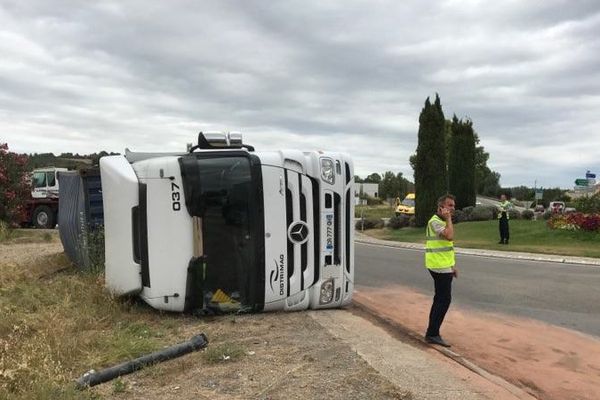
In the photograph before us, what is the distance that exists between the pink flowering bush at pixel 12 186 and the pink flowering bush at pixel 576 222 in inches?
809

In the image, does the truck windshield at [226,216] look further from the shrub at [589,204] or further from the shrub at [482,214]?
the shrub at [482,214]

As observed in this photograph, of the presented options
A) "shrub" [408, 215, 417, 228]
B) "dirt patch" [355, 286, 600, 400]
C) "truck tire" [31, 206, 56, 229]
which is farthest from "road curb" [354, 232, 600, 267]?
"truck tire" [31, 206, 56, 229]

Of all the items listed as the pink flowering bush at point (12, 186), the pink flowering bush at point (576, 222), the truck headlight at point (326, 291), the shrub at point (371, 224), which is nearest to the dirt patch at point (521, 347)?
the truck headlight at point (326, 291)

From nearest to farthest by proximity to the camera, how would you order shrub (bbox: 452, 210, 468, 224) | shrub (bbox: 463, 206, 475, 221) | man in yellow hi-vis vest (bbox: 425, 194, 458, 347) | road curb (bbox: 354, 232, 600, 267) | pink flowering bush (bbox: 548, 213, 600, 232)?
man in yellow hi-vis vest (bbox: 425, 194, 458, 347)
road curb (bbox: 354, 232, 600, 267)
pink flowering bush (bbox: 548, 213, 600, 232)
shrub (bbox: 452, 210, 468, 224)
shrub (bbox: 463, 206, 475, 221)

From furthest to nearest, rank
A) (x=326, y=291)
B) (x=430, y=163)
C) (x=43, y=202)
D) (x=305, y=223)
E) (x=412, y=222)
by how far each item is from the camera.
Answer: (x=412, y=222), (x=430, y=163), (x=43, y=202), (x=326, y=291), (x=305, y=223)

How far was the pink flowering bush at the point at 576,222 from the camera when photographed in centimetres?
2292

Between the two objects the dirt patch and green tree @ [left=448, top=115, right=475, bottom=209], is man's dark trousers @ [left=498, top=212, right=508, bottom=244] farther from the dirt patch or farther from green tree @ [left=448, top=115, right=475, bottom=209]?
green tree @ [left=448, top=115, right=475, bottom=209]

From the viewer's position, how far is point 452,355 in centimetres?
664

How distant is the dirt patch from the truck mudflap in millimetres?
3628

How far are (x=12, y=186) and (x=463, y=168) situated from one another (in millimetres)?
24280

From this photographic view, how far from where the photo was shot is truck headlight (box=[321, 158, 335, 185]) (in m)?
7.89

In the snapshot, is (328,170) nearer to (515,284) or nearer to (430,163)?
(515,284)

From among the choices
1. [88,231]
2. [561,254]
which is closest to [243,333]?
[88,231]

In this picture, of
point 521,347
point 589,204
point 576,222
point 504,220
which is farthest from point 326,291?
point 589,204
